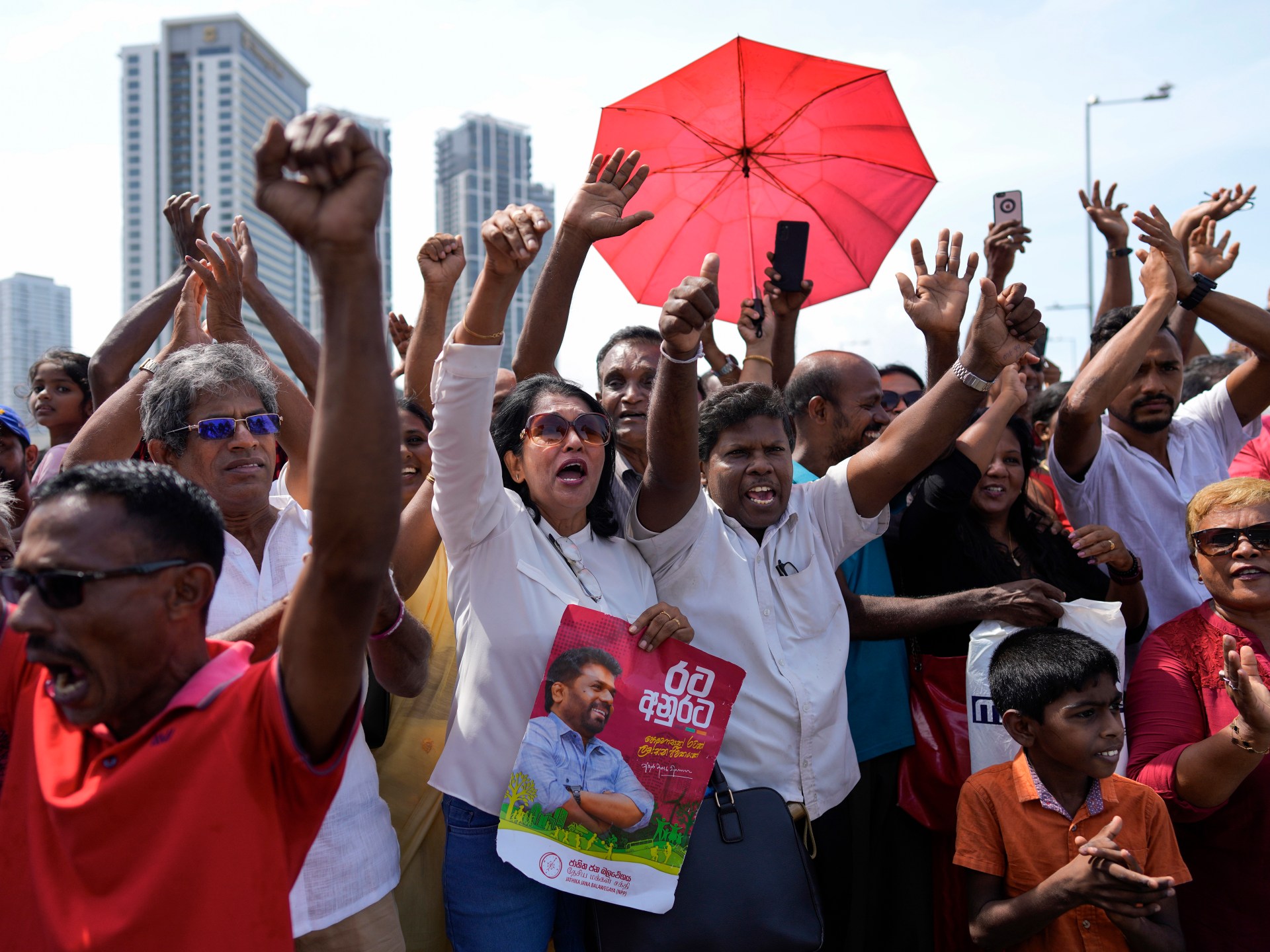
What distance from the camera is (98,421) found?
10.9 feet

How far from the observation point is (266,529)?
2.79 meters

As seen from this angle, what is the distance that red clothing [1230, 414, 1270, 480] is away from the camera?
470 cm

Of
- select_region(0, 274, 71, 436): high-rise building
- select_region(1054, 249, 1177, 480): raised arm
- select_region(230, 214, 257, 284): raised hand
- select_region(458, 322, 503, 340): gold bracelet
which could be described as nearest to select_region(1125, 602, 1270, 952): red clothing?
select_region(1054, 249, 1177, 480): raised arm

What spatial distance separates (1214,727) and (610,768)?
1964 mm

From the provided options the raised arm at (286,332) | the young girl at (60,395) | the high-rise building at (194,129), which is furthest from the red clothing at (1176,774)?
the high-rise building at (194,129)

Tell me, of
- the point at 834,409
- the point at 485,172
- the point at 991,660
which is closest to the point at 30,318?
the point at 485,172

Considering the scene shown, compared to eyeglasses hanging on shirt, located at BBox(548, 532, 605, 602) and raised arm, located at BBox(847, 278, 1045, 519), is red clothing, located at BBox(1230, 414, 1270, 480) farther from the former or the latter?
eyeglasses hanging on shirt, located at BBox(548, 532, 605, 602)

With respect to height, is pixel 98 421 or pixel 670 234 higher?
pixel 670 234

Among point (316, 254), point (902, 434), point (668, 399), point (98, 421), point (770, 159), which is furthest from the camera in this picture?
point (770, 159)

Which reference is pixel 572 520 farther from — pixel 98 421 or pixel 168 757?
pixel 98 421

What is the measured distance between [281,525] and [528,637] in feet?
2.56

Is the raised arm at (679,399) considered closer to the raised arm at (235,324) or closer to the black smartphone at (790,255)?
the raised arm at (235,324)

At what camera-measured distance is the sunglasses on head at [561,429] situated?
9.33 feet

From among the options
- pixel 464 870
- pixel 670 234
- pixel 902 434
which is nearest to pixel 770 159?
pixel 670 234
